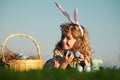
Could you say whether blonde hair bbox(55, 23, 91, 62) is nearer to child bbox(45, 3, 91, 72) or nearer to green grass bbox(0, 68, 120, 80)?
child bbox(45, 3, 91, 72)

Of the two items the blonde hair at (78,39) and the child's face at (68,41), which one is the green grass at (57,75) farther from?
the blonde hair at (78,39)

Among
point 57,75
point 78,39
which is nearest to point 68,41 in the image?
point 78,39

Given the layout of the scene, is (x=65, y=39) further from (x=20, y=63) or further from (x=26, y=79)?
(x=26, y=79)

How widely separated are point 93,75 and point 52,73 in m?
0.14

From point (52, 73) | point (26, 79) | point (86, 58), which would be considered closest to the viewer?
point (26, 79)

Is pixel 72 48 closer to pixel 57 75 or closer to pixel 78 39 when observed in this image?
pixel 78 39

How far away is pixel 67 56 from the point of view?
12.6ft

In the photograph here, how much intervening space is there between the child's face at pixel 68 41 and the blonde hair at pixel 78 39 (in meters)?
0.05

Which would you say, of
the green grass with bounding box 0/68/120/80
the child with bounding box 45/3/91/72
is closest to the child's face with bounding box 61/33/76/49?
the child with bounding box 45/3/91/72

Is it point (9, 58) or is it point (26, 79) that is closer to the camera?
point (26, 79)

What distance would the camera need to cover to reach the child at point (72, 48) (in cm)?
394

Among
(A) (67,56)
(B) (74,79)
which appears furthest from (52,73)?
(A) (67,56)

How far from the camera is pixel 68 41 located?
4102mm

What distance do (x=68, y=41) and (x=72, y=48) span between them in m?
0.10
